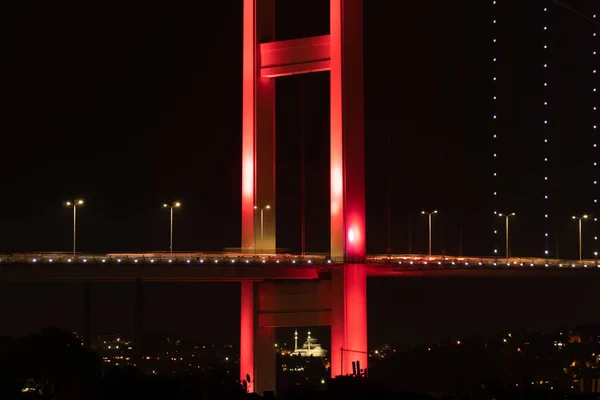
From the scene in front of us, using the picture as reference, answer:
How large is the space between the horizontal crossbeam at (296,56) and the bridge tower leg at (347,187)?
592 mm

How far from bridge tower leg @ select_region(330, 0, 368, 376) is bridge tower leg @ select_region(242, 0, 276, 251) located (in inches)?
108

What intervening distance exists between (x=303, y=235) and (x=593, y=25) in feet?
89.6

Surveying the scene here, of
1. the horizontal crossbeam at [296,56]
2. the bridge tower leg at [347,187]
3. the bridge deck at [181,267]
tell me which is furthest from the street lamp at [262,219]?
the horizontal crossbeam at [296,56]

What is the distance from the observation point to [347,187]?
40781 mm

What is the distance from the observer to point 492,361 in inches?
2744

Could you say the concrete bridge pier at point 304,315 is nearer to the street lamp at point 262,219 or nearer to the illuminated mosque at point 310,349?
the street lamp at point 262,219

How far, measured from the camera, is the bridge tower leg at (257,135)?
141 feet

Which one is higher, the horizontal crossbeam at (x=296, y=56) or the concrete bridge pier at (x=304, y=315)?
the horizontal crossbeam at (x=296, y=56)

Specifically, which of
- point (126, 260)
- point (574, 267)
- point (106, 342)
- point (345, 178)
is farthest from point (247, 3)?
point (106, 342)

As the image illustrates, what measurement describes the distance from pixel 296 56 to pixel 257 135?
2.79 meters

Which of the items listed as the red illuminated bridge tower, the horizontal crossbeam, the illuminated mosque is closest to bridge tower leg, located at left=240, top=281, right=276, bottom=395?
the red illuminated bridge tower

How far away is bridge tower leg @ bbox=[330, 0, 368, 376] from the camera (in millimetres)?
40031

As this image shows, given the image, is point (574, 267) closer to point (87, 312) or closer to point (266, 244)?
point (266, 244)

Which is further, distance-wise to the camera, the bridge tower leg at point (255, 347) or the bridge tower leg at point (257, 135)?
the bridge tower leg at point (257, 135)
